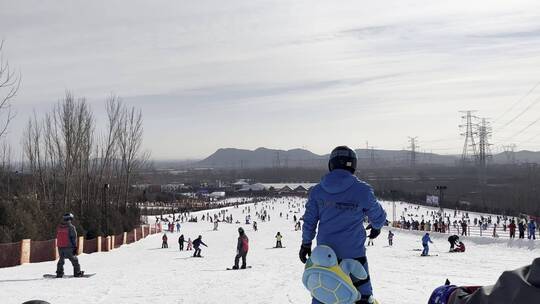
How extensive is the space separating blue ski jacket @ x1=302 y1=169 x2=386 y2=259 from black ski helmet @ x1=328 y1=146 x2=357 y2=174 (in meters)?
0.06

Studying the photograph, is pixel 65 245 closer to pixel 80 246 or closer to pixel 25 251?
pixel 25 251

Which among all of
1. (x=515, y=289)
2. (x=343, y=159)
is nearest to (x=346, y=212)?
(x=343, y=159)

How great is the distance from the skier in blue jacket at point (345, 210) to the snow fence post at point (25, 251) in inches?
577

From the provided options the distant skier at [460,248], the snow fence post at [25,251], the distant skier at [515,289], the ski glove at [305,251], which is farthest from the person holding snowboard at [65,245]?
the distant skier at [460,248]

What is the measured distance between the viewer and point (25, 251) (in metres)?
16.9

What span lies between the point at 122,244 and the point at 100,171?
1693 centimetres

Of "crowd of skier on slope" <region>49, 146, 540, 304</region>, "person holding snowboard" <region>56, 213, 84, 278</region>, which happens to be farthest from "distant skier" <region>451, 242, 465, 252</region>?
"crowd of skier on slope" <region>49, 146, 540, 304</region>

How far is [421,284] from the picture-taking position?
11.5 meters

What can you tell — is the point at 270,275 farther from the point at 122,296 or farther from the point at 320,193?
the point at 320,193

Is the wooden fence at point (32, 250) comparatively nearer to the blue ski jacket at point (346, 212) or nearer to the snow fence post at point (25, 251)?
the snow fence post at point (25, 251)

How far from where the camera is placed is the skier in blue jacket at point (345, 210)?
4645 millimetres

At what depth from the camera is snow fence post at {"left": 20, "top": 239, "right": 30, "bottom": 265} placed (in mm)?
16719

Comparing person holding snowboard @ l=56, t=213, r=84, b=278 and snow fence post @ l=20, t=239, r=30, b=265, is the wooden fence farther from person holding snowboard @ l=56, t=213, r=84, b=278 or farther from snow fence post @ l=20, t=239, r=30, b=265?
person holding snowboard @ l=56, t=213, r=84, b=278

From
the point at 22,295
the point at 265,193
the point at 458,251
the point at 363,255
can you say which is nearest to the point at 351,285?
the point at 363,255
